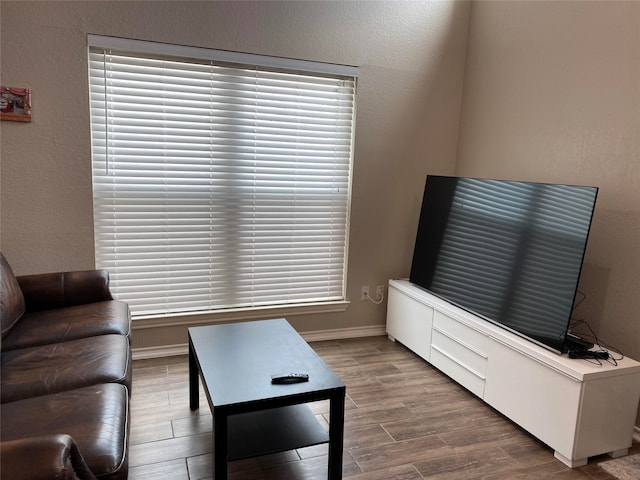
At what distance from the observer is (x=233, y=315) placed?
138 inches

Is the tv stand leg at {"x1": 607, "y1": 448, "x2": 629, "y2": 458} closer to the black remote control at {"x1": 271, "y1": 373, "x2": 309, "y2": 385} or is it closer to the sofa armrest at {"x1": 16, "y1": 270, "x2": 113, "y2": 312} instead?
the black remote control at {"x1": 271, "y1": 373, "x2": 309, "y2": 385}

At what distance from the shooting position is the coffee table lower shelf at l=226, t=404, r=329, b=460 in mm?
1937

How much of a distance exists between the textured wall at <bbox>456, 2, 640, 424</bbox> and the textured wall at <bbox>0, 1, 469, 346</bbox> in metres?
0.43

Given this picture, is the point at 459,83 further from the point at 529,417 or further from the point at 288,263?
the point at 529,417

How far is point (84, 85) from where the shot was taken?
295 centimetres

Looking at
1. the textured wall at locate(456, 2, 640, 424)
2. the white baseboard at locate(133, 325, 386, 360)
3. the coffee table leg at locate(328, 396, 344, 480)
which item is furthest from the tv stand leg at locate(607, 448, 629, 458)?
the white baseboard at locate(133, 325, 386, 360)

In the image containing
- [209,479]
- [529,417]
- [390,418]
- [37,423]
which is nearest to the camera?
[37,423]

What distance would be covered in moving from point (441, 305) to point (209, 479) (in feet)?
5.95

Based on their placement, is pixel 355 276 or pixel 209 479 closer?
pixel 209 479

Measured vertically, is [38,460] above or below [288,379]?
above

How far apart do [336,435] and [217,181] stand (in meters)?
2.03

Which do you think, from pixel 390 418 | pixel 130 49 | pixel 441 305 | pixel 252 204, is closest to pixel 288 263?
pixel 252 204

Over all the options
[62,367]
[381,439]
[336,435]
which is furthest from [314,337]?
[62,367]

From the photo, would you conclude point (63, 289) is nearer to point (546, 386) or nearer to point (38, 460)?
point (38, 460)
